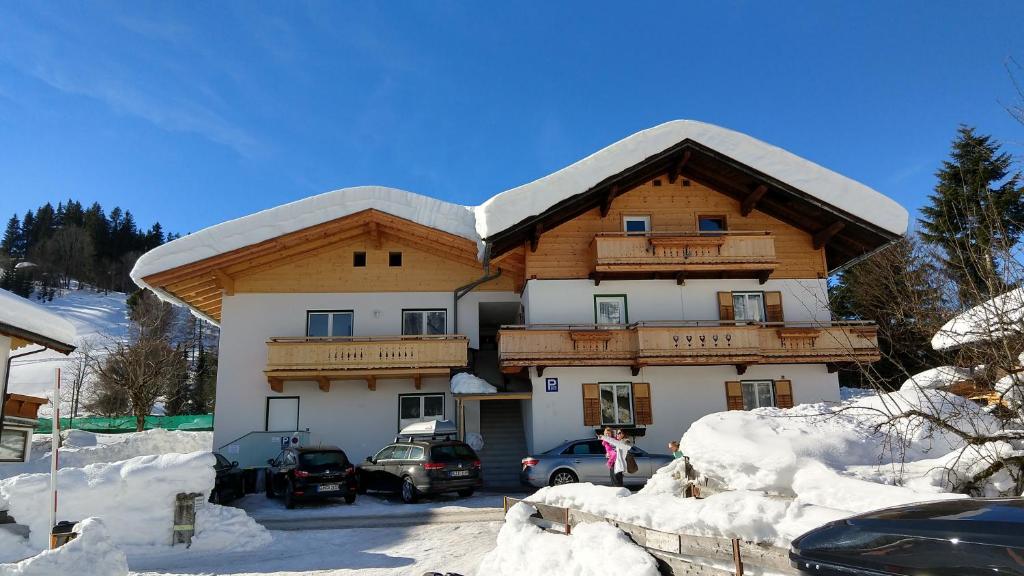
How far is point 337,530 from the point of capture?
1332 centimetres

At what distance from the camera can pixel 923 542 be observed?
3418 mm

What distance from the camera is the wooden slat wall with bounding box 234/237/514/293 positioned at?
2530cm

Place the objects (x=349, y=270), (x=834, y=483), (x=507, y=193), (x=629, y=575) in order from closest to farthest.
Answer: (x=629, y=575) → (x=834, y=483) → (x=507, y=193) → (x=349, y=270)

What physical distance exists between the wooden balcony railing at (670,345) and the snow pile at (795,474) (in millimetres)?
11200

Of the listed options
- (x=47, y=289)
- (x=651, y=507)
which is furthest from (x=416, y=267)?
(x=47, y=289)

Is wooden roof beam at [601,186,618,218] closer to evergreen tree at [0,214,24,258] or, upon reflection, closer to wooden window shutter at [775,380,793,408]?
wooden window shutter at [775,380,793,408]

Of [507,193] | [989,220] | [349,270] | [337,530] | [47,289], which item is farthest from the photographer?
[47,289]

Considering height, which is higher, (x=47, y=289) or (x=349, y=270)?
(x=47, y=289)

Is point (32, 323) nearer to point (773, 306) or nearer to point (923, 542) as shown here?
point (923, 542)

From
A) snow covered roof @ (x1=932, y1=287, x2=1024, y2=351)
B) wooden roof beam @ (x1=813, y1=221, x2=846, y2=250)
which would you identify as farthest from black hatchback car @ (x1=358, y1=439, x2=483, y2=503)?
wooden roof beam @ (x1=813, y1=221, x2=846, y2=250)

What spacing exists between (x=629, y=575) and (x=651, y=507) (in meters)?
0.93

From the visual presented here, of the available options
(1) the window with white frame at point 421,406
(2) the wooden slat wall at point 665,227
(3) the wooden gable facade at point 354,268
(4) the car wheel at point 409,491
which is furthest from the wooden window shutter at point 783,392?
(4) the car wheel at point 409,491

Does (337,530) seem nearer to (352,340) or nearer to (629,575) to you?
(629,575)

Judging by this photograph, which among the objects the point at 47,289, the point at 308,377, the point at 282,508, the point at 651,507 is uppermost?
the point at 47,289
